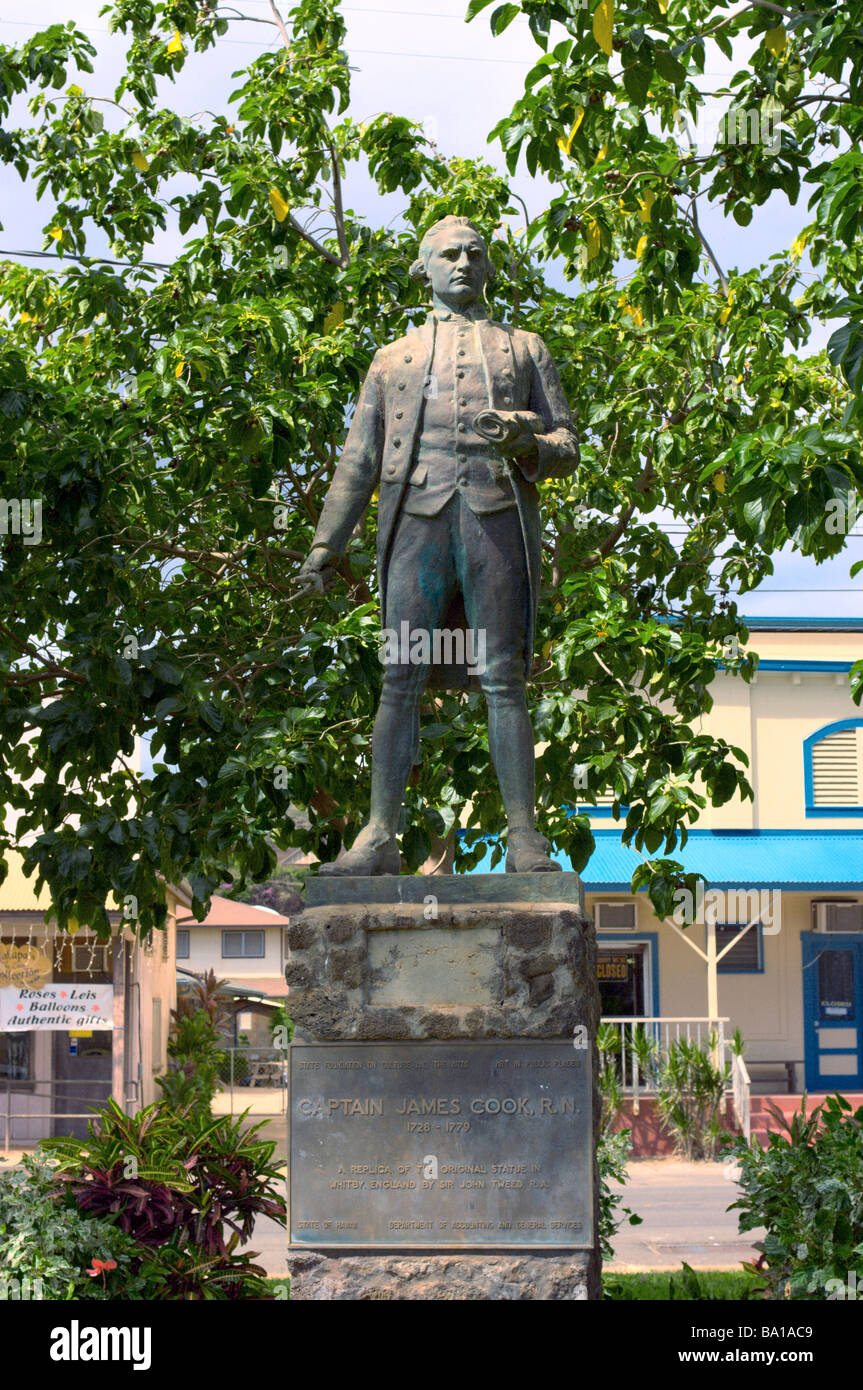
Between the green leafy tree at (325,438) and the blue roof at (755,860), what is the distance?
9.76m

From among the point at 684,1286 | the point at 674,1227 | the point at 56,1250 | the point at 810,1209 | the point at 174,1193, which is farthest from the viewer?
the point at 674,1227

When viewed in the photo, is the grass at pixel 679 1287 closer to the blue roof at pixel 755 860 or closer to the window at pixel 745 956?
the blue roof at pixel 755 860

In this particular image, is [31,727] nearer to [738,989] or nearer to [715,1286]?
[715,1286]

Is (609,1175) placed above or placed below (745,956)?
below

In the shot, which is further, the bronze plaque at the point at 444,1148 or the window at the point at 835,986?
the window at the point at 835,986

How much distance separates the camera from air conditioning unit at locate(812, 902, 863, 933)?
70.4 ft

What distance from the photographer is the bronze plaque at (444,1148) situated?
17.0 ft

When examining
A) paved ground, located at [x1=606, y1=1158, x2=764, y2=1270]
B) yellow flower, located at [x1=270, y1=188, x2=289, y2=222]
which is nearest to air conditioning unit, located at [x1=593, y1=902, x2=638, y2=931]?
paved ground, located at [x1=606, y1=1158, x2=764, y2=1270]

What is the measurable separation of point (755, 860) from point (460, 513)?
15.5 meters

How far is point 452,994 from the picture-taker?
5320mm

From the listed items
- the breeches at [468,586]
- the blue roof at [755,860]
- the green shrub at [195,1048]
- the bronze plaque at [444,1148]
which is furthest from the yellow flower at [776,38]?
the green shrub at [195,1048]

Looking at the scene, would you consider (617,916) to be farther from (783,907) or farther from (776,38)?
(776,38)

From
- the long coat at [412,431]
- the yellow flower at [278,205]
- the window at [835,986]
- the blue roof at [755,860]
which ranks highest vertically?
the yellow flower at [278,205]

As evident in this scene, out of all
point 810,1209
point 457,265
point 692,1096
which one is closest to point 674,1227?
point 692,1096
